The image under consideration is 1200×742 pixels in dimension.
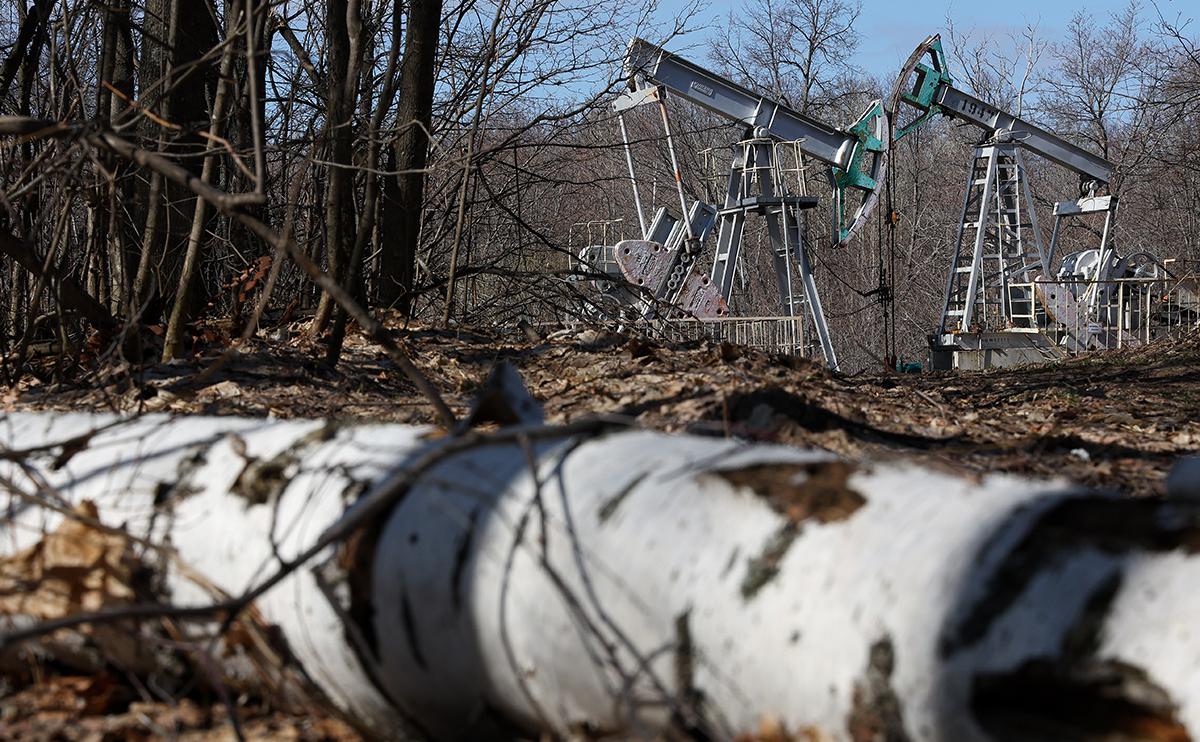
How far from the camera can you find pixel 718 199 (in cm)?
3566

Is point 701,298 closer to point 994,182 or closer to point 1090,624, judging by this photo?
point 994,182

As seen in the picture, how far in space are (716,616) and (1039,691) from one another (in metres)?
0.45

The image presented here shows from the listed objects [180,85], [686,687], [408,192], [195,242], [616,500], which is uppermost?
[180,85]

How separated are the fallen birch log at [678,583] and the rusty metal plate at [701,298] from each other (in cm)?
1613

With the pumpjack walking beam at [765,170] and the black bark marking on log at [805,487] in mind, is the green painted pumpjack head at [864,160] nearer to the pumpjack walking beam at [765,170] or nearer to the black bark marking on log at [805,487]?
the pumpjack walking beam at [765,170]

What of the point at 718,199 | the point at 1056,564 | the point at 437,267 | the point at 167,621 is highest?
the point at 718,199

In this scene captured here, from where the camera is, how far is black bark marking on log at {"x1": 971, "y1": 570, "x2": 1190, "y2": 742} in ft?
4.16

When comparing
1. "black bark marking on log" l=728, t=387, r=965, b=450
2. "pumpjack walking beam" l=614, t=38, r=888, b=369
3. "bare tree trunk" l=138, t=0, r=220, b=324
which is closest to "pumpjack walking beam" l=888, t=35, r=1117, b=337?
"pumpjack walking beam" l=614, t=38, r=888, b=369

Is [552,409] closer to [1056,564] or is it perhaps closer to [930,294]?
[1056,564]

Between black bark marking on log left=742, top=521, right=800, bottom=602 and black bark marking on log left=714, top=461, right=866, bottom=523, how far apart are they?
0.09 feet

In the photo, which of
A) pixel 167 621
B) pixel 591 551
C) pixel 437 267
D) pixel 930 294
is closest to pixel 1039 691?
pixel 591 551

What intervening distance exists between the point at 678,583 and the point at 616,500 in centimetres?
20

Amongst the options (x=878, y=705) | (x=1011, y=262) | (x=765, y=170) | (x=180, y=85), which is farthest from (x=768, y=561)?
(x=1011, y=262)

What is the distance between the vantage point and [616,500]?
174cm
